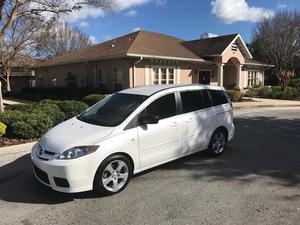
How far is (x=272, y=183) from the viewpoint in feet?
17.7

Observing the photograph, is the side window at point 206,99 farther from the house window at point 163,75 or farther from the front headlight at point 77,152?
the house window at point 163,75

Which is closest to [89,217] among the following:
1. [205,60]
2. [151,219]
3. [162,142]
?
[151,219]

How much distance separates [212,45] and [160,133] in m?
22.7

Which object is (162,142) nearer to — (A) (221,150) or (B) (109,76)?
(A) (221,150)

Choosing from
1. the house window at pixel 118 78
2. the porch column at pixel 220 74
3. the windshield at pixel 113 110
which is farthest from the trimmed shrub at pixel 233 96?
the windshield at pixel 113 110

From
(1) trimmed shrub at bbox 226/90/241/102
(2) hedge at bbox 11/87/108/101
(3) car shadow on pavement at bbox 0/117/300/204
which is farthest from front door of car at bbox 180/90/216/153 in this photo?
(1) trimmed shrub at bbox 226/90/241/102

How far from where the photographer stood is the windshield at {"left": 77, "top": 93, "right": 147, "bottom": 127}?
5.34m

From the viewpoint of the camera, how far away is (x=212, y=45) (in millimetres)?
26688

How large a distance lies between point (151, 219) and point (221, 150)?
3.51 meters

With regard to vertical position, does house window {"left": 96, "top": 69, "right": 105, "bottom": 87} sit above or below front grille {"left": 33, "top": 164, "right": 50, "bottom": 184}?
above

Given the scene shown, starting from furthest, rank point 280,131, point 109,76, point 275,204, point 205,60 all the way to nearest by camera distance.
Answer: point 205,60 < point 109,76 < point 280,131 < point 275,204

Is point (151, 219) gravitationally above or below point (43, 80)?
below

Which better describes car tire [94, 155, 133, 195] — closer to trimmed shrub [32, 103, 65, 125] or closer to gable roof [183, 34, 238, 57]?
trimmed shrub [32, 103, 65, 125]

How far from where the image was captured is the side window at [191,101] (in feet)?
20.5
